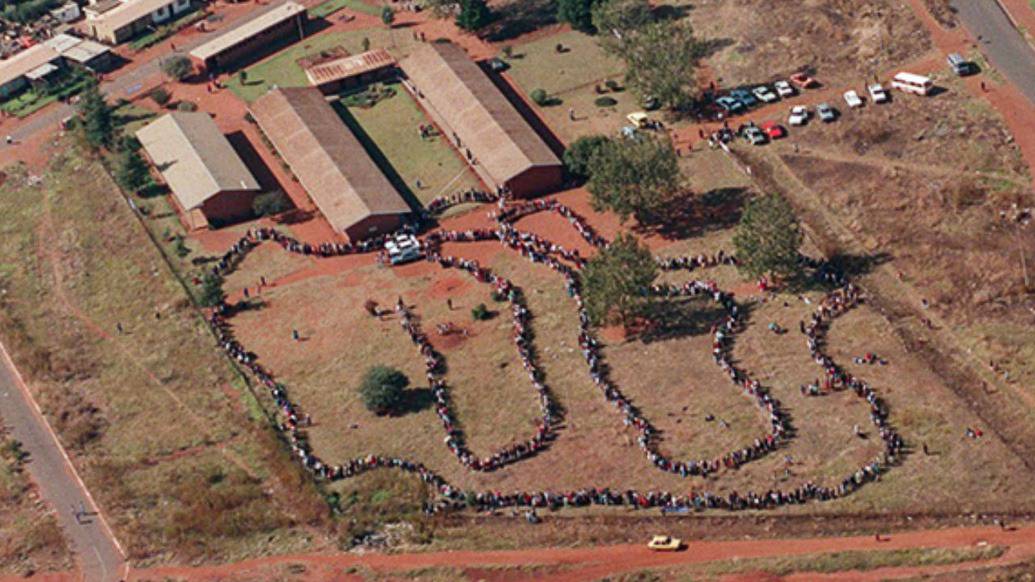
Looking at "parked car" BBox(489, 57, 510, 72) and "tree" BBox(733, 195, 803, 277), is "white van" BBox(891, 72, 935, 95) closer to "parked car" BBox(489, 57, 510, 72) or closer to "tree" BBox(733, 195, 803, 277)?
"tree" BBox(733, 195, 803, 277)

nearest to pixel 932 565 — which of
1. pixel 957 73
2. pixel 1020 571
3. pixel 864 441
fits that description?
pixel 1020 571

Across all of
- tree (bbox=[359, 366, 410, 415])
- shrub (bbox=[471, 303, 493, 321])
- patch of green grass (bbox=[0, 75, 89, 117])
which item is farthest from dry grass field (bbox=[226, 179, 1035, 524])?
patch of green grass (bbox=[0, 75, 89, 117])

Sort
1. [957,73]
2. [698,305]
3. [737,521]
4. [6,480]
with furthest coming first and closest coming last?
[957,73] < [698,305] < [6,480] < [737,521]

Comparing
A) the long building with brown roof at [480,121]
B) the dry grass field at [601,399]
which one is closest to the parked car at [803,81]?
the dry grass field at [601,399]

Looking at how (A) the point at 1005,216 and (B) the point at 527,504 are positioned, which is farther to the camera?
(A) the point at 1005,216

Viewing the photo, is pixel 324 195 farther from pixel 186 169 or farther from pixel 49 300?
pixel 49 300

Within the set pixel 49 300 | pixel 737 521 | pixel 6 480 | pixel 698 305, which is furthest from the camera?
pixel 49 300
